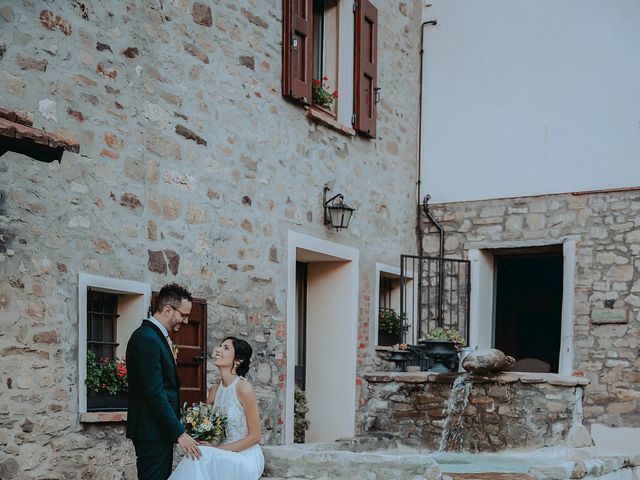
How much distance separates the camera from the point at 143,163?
7.27 m

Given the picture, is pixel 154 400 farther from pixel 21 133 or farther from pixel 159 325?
pixel 21 133

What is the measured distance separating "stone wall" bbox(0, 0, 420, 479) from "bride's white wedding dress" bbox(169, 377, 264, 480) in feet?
4.08

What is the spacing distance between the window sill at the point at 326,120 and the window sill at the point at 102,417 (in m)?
3.86

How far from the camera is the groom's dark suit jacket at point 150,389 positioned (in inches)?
200

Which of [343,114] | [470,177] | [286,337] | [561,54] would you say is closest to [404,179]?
[470,177]

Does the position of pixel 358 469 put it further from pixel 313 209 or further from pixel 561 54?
pixel 561 54

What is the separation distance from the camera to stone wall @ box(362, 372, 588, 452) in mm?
8031

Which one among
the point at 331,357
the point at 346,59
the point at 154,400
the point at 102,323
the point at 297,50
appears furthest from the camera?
the point at 346,59

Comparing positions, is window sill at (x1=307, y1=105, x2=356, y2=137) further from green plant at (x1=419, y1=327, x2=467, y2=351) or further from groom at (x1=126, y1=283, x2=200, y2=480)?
groom at (x1=126, y1=283, x2=200, y2=480)

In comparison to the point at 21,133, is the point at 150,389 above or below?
below

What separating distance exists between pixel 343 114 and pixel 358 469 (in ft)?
16.8

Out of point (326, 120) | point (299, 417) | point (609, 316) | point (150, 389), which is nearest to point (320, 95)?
point (326, 120)

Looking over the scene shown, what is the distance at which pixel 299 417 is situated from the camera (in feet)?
31.4

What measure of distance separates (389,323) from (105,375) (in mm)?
4668
